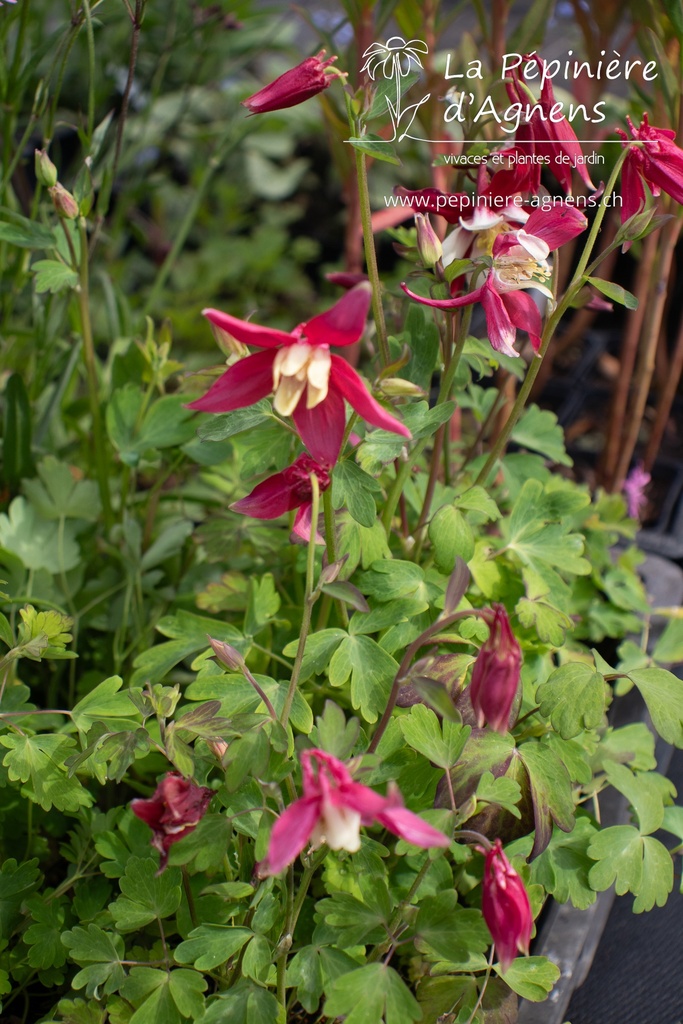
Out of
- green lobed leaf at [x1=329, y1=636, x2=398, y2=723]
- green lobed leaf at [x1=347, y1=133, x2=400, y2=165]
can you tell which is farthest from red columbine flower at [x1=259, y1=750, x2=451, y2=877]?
green lobed leaf at [x1=347, y1=133, x2=400, y2=165]

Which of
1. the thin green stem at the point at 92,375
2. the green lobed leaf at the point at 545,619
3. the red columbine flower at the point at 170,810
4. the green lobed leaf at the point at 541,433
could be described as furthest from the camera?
the green lobed leaf at the point at 541,433

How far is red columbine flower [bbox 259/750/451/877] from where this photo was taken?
1.34ft

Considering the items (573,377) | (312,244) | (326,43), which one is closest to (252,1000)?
(326,43)

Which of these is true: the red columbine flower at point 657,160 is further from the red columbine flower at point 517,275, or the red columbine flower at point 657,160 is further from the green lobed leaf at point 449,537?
the green lobed leaf at point 449,537

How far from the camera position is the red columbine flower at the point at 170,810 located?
0.51 m

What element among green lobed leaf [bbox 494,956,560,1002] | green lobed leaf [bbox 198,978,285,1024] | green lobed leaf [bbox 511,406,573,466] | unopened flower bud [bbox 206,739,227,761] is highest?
green lobed leaf [bbox 511,406,573,466]

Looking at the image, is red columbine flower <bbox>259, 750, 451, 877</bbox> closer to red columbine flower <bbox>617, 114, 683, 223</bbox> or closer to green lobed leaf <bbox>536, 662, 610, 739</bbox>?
green lobed leaf <bbox>536, 662, 610, 739</bbox>

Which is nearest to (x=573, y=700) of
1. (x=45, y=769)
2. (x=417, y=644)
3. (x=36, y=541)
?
(x=417, y=644)

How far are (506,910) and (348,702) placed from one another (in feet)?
0.94

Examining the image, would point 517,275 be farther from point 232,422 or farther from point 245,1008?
point 245,1008

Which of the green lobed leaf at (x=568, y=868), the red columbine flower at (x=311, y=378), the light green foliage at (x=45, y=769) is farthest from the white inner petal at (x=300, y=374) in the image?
the green lobed leaf at (x=568, y=868)

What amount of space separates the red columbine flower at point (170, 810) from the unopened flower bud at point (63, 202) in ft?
1.71

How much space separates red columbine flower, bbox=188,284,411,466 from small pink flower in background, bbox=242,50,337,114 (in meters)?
0.22

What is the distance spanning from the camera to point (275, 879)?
615 mm
